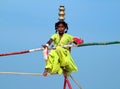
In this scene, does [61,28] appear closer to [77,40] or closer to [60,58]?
[77,40]

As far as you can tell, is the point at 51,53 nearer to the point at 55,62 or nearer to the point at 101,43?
the point at 55,62

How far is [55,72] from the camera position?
8.25m

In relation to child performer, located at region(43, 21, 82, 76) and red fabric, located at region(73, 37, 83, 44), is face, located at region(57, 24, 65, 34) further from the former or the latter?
red fabric, located at region(73, 37, 83, 44)

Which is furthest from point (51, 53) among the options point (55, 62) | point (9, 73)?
point (9, 73)

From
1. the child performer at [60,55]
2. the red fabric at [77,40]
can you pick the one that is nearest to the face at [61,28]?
the child performer at [60,55]

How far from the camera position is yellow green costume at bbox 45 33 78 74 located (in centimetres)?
824

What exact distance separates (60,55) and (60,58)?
0.05m

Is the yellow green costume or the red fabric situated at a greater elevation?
the red fabric

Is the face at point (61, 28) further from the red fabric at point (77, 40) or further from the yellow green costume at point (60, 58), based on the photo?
the red fabric at point (77, 40)

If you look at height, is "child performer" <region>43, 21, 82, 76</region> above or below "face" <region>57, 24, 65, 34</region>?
below

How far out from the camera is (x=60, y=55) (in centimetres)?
832

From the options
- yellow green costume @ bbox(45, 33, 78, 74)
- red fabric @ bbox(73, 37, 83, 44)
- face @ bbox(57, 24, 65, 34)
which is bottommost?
yellow green costume @ bbox(45, 33, 78, 74)

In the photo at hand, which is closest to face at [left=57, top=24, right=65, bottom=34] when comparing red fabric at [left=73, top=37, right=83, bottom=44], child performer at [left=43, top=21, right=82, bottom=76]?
child performer at [left=43, top=21, right=82, bottom=76]

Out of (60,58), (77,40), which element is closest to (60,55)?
(60,58)
